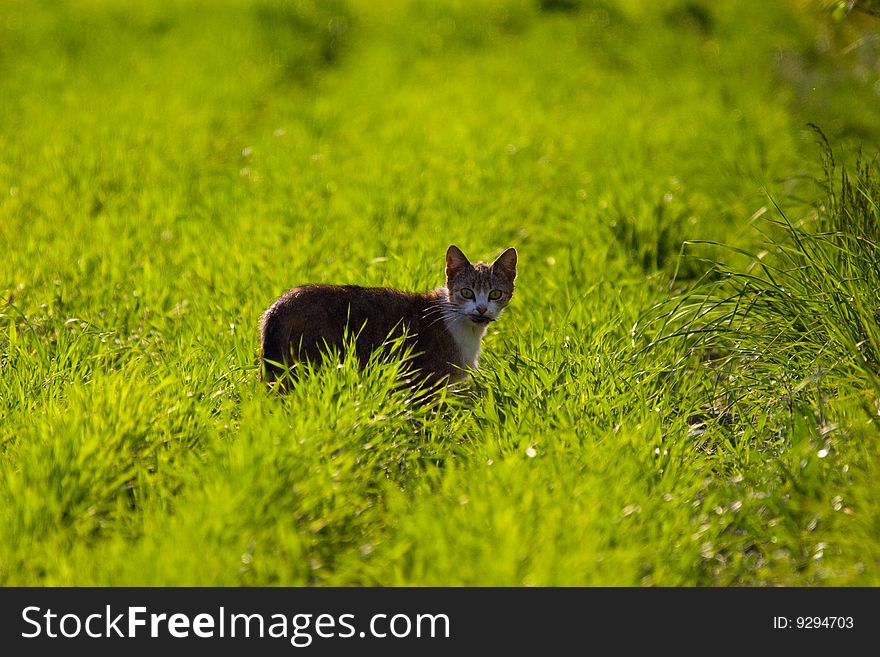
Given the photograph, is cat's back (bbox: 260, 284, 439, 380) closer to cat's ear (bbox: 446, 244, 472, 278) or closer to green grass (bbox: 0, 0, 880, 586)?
green grass (bbox: 0, 0, 880, 586)

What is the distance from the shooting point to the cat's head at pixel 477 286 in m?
5.43

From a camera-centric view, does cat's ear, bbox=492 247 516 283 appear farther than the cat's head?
Yes

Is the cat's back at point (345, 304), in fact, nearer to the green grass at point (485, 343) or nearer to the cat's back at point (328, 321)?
the cat's back at point (328, 321)

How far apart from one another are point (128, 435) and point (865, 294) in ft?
11.4

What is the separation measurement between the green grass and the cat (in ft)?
0.51

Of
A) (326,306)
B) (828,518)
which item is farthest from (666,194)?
(828,518)

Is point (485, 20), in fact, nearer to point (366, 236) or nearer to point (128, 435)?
point (366, 236)

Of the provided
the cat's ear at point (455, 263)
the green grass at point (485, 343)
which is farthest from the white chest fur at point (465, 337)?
the cat's ear at point (455, 263)

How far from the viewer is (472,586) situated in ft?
11.6

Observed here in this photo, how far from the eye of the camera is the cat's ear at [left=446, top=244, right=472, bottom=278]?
18.1 feet

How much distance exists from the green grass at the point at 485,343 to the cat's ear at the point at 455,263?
517 millimetres

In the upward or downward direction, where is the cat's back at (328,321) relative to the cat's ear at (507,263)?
downward

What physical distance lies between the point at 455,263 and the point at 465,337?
40 cm

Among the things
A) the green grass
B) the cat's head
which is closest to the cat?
the cat's head
